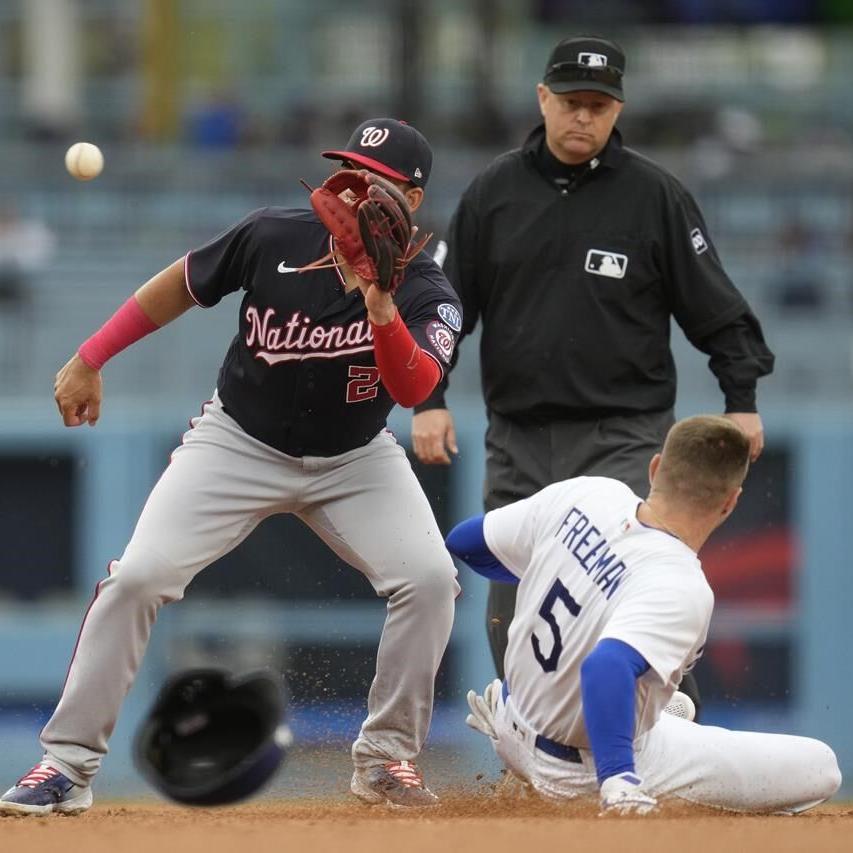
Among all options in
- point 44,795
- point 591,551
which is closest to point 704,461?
point 591,551

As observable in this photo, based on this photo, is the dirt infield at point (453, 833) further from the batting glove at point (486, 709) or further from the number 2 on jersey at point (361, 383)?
the number 2 on jersey at point (361, 383)

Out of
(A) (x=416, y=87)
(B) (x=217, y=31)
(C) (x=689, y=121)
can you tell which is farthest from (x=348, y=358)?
(B) (x=217, y=31)

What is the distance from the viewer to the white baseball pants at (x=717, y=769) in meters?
4.50

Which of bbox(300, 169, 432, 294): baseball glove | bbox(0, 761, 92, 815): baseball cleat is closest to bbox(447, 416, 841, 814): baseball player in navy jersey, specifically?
bbox(300, 169, 432, 294): baseball glove

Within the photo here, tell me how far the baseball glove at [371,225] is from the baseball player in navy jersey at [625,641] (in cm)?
74

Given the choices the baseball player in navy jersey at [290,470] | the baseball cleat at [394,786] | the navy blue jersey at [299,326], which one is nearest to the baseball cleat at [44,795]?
the baseball player in navy jersey at [290,470]

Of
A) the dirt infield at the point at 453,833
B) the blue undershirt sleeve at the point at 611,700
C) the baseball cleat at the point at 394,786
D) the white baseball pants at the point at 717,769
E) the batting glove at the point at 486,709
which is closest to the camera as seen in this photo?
the dirt infield at the point at 453,833

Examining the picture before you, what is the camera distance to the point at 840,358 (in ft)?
42.4

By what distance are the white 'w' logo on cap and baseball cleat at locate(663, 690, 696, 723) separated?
177 cm

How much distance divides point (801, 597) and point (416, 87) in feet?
20.4

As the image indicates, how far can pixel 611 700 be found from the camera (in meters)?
3.97

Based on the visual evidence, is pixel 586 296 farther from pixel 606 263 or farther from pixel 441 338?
pixel 441 338

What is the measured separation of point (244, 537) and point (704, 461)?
143 centimetres

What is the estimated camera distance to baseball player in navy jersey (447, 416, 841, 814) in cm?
404
